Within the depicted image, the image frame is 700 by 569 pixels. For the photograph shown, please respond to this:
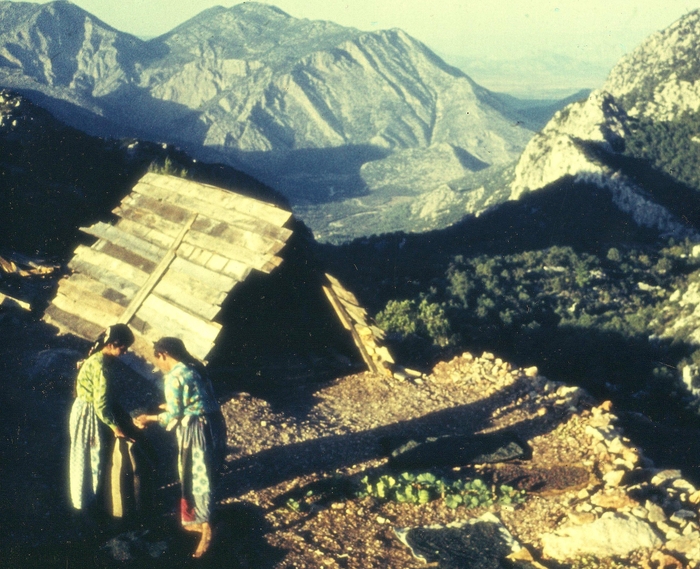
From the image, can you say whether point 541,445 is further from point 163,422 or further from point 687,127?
point 687,127

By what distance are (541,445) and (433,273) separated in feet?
102

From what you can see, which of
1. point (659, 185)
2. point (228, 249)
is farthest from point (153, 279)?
point (659, 185)

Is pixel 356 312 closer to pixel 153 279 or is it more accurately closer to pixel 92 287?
pixel 153 279

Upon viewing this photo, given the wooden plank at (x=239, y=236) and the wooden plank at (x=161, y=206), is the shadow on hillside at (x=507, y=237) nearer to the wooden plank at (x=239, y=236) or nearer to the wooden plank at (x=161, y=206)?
the wooden plank at (x=161, y=206)

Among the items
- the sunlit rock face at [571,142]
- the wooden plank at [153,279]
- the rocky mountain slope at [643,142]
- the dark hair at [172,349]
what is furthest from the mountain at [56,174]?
the sunlit rock face at [571,142]

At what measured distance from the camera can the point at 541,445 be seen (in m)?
7.50

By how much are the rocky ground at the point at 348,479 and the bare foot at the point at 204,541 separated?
8 centimetres

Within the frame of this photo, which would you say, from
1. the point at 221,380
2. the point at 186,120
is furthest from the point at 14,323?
the point at 186,120

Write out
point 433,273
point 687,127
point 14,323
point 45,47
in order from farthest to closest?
point 45,47 → point 687,127 → point 433,273 → point 14,323

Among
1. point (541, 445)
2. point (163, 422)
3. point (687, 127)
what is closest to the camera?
point (163, 422)

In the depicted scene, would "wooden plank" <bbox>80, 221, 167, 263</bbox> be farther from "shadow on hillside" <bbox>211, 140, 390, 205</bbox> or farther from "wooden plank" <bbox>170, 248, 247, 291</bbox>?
"shadow on hillside" <bbox>211, 140, 390, 205</bbox>

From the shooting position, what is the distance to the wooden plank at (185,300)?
286 inches

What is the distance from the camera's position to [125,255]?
8.80 meters

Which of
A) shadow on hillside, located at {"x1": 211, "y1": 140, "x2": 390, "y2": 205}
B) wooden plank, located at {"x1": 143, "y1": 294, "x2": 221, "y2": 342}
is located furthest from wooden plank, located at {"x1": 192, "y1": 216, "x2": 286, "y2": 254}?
shadow on hillside, located at {"x1": 211, "y1": 140, "x2": 390, "y2": 205}
